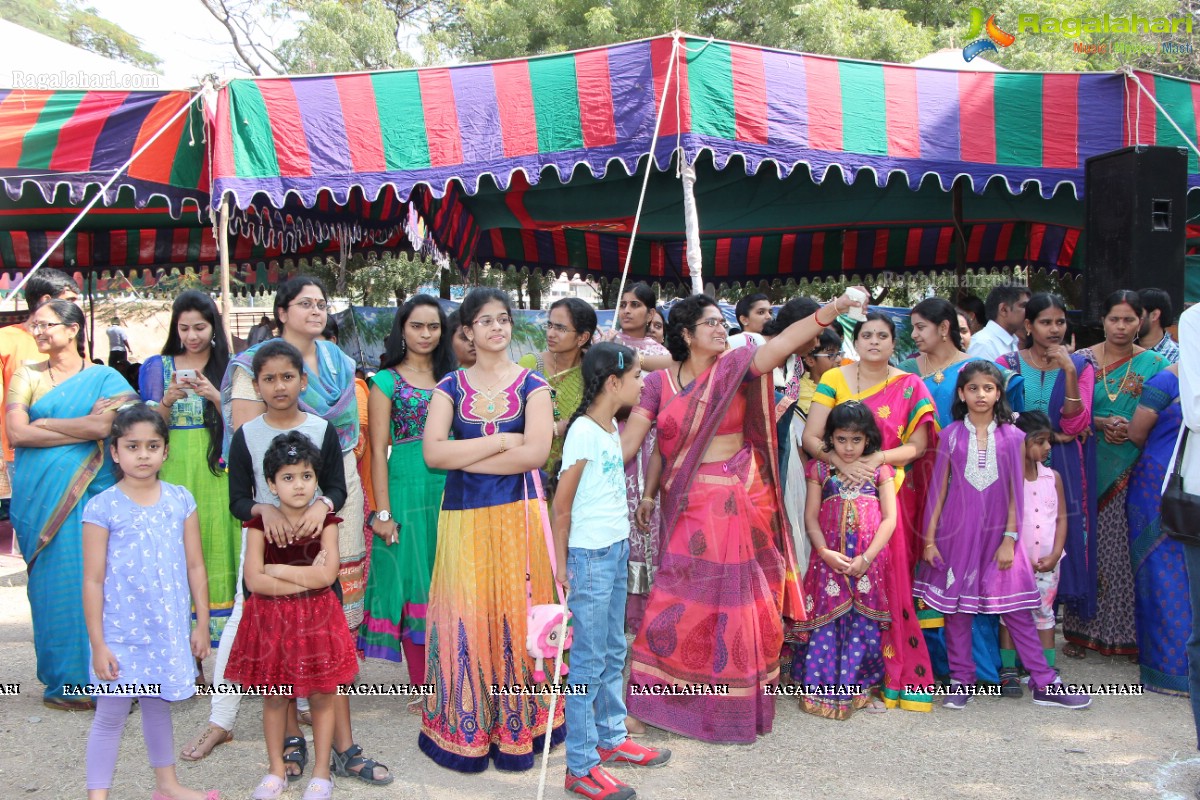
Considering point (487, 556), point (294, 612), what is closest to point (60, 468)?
point (294, 612)

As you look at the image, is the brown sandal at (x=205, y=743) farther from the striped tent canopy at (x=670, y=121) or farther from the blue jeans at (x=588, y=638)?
the striped tent canopy at (x=670, y=121)

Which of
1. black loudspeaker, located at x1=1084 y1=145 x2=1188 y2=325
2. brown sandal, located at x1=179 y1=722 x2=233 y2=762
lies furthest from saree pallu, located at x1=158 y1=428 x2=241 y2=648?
black loudspeaker, located at x1=1084 y1=145 x2=1188 y2=325

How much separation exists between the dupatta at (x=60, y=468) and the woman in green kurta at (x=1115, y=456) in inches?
160

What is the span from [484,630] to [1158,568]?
2838 mm

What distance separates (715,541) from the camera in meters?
3.32

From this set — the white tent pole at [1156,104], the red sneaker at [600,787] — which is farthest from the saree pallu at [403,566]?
the white tent pole at [1156,104]

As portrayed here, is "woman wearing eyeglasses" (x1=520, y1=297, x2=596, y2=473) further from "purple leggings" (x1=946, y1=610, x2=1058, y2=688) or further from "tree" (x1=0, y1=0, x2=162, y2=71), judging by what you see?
"tree" (x1=0, y1=0, x2=162, y2=71)

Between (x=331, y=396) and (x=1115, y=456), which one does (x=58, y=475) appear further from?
(x=1115, y=456)

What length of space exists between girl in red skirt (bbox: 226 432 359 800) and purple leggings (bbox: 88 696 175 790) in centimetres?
25

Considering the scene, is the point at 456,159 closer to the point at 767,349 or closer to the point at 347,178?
the point at 347,178

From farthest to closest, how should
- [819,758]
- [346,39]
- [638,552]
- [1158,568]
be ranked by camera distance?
[346,39]
[638,552]
[1158,568]
[819,758]

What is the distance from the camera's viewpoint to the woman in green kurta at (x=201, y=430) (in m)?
3.58

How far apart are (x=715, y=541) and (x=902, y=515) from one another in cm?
94

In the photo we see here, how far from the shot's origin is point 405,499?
11.7 feet
